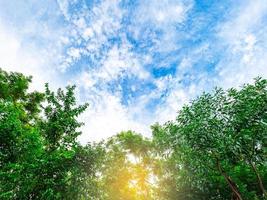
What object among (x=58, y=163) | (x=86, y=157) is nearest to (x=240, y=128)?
(x=58, y=163)

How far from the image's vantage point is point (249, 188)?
22.8 metres

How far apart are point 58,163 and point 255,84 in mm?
12229

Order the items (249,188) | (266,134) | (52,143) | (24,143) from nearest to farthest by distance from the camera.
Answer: (24,143), (52,143), (266,134), (249,188)

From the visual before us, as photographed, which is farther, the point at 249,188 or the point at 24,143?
the point at 249,188

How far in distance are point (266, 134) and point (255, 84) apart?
3.06m

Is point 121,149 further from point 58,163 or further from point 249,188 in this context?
point 58,163

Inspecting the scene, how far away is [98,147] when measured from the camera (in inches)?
1054

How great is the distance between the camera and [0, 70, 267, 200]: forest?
1095cm

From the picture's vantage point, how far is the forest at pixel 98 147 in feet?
35.9

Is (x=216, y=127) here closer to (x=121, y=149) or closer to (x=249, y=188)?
(x=249, y=188)

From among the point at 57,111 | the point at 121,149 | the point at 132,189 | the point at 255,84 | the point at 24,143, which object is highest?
the point at 121,149

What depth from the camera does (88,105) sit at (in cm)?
1459

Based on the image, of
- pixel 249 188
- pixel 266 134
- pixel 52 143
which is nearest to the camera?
pixel 52 143

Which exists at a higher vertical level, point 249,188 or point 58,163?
point 249,188
